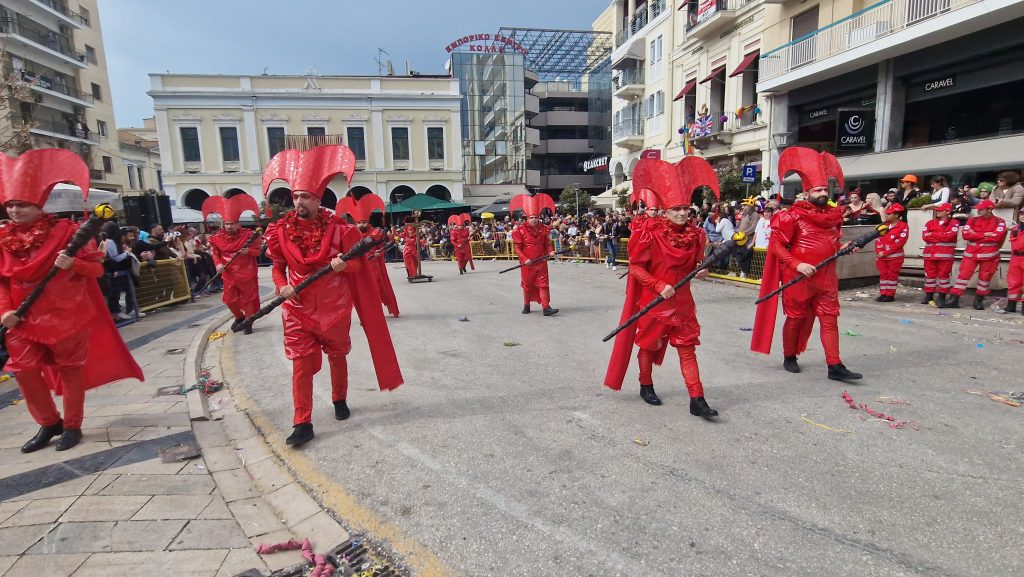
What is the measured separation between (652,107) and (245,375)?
2836 cm

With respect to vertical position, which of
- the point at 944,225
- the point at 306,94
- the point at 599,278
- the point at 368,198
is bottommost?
the point at 599,278

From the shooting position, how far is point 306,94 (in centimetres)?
3422

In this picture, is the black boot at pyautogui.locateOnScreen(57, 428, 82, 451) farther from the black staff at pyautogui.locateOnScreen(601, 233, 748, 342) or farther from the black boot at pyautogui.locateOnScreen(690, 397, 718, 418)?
the black boot at pyautogui.locateOnScreen(690, 397, 718, 418)

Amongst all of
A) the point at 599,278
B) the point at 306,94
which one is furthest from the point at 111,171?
the point at 599,278

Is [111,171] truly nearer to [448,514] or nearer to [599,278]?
[599,278]

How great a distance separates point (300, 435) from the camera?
399cm

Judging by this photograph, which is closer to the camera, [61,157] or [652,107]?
[61,157]

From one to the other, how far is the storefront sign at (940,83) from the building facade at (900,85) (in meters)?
0.03

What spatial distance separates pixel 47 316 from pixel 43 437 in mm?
933

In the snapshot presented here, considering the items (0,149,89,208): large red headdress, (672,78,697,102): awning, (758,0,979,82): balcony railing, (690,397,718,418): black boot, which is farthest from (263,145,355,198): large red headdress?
(672,78,697,102): awning

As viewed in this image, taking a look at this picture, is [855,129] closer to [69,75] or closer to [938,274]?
[938,274]

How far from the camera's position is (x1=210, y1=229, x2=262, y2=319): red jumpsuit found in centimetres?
813

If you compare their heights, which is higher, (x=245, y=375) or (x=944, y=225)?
(x=944, y=225)

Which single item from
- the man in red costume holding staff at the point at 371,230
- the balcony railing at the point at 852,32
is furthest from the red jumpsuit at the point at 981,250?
the man in red costume holding staff at the point at 371,230
